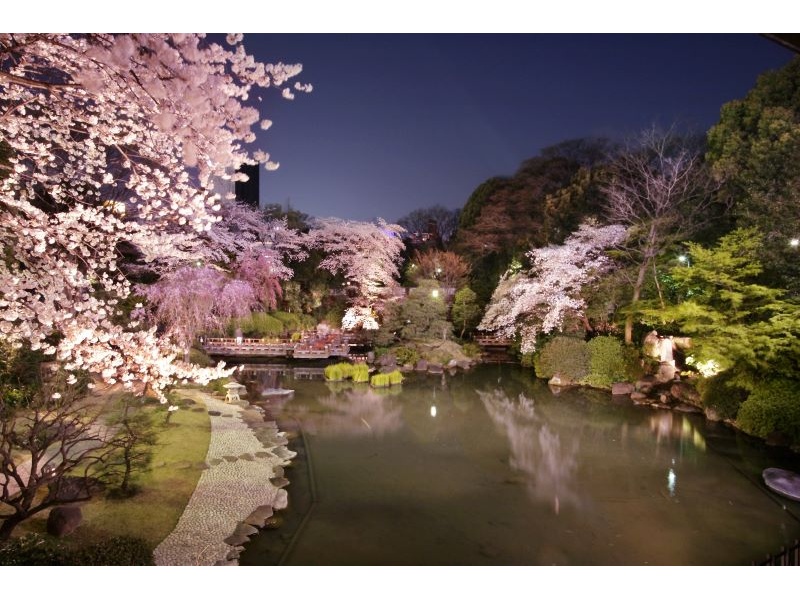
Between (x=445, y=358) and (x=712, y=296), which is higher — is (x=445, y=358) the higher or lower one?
the lower one

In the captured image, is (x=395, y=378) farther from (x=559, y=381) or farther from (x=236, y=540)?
(x=236, y=540)

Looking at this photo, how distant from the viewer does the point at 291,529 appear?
16.8 feet

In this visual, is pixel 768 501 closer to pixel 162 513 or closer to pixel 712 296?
pixel 712 296

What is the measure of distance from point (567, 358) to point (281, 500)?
9.43 meters

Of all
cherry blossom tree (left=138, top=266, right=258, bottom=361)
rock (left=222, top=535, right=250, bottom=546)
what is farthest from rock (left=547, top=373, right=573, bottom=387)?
rock (left=222, top=535, right=250, bottom=546)

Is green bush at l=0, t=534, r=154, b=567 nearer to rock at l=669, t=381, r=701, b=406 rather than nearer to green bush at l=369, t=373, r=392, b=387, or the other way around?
green bush at l=369, t=373, r=392, b=387

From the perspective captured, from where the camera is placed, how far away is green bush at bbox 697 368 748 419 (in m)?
9.08

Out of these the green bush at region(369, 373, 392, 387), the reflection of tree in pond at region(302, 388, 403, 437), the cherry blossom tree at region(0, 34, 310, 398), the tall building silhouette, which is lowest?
the reflection of tree in pond at region(302, 388, 403, 437)

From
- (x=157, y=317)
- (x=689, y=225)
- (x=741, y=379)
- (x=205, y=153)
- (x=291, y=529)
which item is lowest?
(x=291, y=529)

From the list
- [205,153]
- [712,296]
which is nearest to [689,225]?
[712,296]

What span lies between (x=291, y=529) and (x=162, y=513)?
1.32 metres

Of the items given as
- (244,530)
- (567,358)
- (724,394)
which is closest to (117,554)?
(244,530)

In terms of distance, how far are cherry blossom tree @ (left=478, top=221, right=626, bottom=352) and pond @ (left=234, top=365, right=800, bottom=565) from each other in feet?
10.6

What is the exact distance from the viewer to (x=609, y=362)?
12.4 meters
